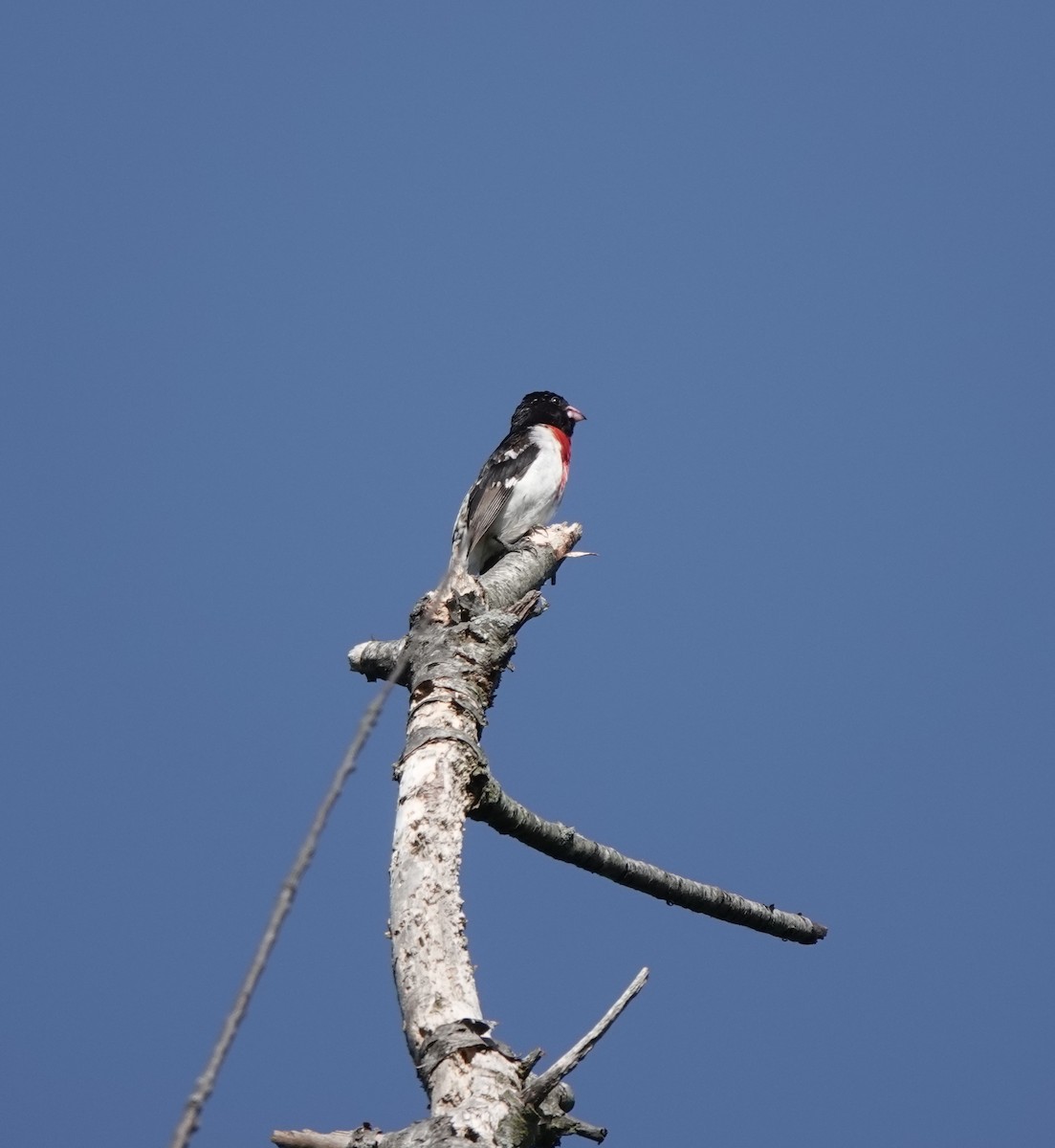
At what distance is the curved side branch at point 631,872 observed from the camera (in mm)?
3684

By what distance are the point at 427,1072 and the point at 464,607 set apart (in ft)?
6.37

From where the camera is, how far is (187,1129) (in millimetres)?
968

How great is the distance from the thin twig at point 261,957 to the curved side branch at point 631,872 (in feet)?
8.41

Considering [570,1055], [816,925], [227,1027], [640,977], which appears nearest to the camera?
[227,1027]

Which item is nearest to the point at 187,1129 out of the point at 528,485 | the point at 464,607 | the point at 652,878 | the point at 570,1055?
the point at 570,1055

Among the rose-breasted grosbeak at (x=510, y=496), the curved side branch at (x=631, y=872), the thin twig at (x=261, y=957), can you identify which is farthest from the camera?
the rose-breasted grosbeak at (x=510, y=496)

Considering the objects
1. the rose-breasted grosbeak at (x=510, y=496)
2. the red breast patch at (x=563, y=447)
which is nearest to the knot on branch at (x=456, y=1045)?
the rose-breasted grosbeak at (x=510, y=496)

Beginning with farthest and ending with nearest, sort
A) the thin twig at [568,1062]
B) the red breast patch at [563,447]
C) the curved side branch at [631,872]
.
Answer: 1. the red breast patch at [563,447]
2. the curved side branch at [631,872]
3. the thin twig at [568,1062]

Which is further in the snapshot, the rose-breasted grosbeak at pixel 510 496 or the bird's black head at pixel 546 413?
the bird's black head at pixel 546 413

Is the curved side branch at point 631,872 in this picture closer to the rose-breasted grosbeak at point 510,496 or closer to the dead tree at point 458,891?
the dead tree at point 458,891

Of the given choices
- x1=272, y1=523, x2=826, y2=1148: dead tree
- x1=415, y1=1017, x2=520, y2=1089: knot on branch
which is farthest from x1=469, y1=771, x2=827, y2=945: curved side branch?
x1=415, y1=1017, x2=520, y2=1089: knot on branch

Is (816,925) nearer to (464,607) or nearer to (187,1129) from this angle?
(464,607)

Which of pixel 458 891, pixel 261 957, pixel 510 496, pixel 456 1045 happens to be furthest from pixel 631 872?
pixel 510 496

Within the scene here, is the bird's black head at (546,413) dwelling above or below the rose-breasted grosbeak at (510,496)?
above
